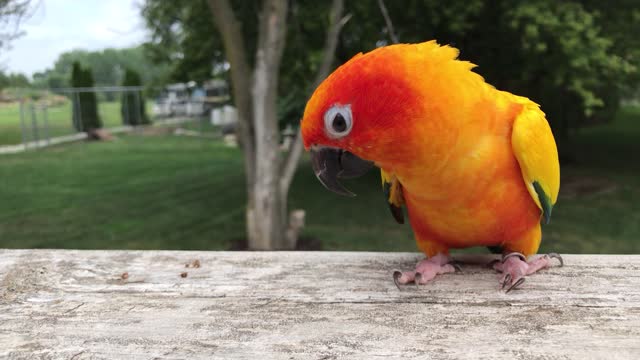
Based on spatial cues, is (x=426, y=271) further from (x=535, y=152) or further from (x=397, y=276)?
(x=535, y=152)

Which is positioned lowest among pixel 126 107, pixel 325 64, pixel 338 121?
pixel 338 121

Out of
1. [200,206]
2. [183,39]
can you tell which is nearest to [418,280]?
[200,206]

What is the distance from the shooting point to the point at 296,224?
517cm

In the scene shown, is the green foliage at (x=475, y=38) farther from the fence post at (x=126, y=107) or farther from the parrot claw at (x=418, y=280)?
the fence post at (x=126, y=107)

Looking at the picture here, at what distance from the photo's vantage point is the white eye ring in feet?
3.77

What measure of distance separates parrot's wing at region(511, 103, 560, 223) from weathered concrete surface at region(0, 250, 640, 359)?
28 cm

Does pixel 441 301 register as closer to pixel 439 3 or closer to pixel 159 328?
pixel 159 328

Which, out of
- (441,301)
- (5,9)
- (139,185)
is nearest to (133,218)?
(139,185)

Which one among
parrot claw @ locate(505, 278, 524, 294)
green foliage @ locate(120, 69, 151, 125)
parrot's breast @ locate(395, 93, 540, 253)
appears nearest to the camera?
parrot's breast @ locate(395, 93, 540, 253)

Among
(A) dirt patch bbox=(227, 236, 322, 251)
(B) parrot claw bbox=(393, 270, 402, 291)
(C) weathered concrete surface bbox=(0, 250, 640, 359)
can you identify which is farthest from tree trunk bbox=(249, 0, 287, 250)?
(B) parrot claw bbox=(393, 270, 402, 291)

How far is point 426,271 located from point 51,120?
50.9ft

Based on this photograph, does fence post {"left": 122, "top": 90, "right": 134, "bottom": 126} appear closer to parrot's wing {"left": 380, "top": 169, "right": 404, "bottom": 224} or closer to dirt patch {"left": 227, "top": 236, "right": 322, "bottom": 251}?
dirt patch {"left": 227, "top": 236, "right": 322, "bottom": 251}

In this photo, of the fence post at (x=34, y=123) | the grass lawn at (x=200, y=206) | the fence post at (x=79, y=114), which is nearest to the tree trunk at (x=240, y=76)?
the grass lawn at (x=200, y=206)

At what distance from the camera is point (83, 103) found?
16828 millimetres
